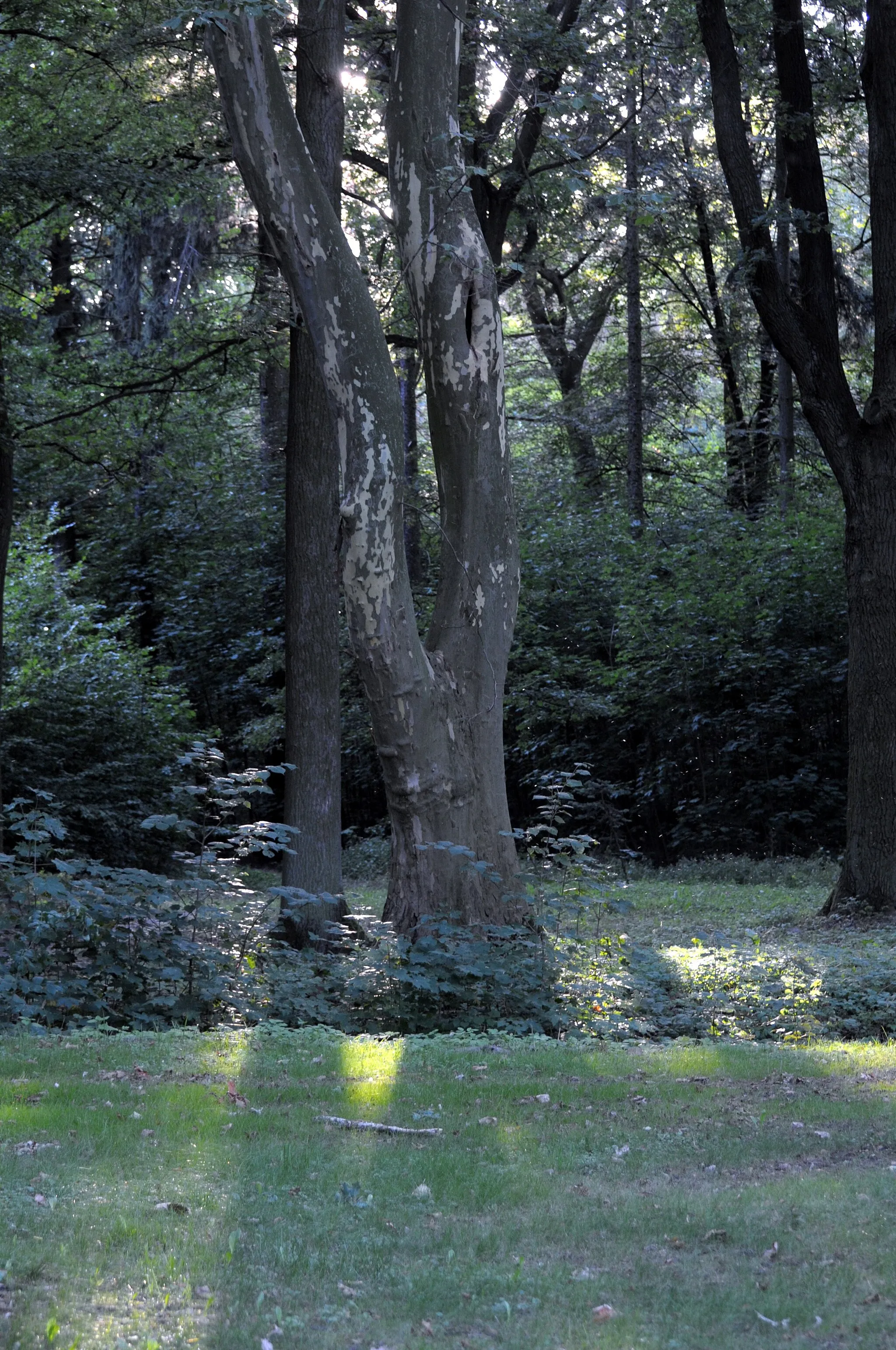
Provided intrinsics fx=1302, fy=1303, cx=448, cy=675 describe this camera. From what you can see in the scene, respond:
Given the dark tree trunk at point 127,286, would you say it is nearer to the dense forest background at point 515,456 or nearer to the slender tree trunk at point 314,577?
the dense forest background at point 515,456

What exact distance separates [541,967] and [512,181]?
41.0ft

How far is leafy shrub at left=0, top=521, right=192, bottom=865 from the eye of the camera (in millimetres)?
17516

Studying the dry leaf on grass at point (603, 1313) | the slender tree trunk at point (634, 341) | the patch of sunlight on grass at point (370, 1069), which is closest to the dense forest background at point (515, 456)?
the slender tree trunk at point (634, 341)

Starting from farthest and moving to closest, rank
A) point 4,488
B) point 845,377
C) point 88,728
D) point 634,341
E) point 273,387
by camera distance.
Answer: point 273,387 → point 634,341 → point 88,728 → point 4,488 → point 845,377

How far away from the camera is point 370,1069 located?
6.66 metres

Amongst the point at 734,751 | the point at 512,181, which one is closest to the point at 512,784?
the point at 734,751

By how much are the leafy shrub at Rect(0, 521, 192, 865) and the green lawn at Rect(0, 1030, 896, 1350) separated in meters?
10.9

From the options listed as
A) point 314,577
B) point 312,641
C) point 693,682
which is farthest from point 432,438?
point 693,682

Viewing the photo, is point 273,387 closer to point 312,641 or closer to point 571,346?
point 571,346

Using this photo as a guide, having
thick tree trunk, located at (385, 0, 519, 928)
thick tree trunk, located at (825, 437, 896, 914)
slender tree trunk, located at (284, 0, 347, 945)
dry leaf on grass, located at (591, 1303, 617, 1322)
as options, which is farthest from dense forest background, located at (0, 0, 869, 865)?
dry leaf on grass, located at (591, 1303, 617, 1322)

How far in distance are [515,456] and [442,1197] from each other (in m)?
31.1

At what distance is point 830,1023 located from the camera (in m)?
8.51

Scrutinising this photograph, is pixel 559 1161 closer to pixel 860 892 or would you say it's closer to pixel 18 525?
pixel 860 892

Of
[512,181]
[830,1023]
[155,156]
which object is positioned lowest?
[830,1023]
